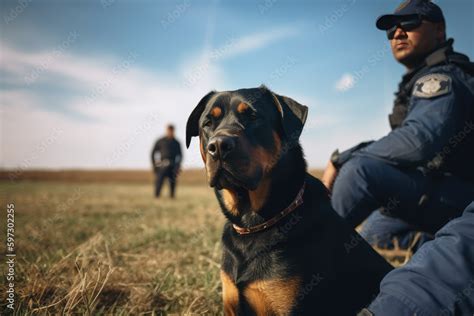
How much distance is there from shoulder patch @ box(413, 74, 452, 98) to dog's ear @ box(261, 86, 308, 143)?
131cm

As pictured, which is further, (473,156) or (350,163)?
(350,163)

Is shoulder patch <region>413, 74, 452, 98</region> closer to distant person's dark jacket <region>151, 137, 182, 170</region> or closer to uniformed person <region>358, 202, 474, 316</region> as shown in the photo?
uniformed person <region>358, 202, 474, 316</region>

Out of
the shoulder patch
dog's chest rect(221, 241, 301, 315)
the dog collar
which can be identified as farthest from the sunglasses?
dog's chest rect(221, 241, 301, 315)

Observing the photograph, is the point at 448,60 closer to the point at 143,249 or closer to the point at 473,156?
the point at 473,156

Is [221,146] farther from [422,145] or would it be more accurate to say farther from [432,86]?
[432,86]

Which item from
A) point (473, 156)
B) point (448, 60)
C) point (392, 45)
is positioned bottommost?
point (473, 156)

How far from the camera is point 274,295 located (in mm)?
2057

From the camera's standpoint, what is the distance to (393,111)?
382 cm

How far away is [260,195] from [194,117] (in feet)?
3.51

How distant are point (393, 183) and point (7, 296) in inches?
133

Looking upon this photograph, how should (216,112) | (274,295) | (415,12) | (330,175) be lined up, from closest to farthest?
(274,295), (216,112), (415,12), (330,175)

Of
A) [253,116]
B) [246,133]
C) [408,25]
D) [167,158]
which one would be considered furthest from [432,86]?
[167,158]

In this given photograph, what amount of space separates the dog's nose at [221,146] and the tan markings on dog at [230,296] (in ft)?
2.66

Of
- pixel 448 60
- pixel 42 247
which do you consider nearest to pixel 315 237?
pixel 448 60
